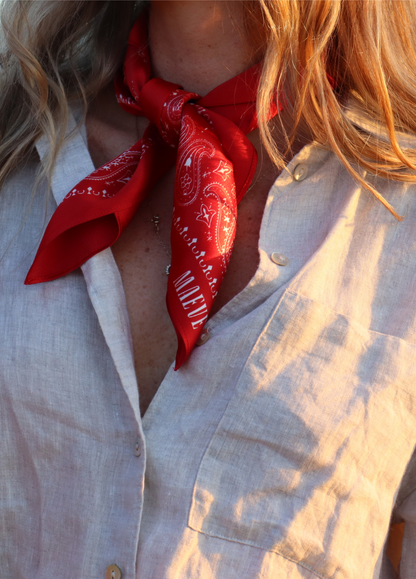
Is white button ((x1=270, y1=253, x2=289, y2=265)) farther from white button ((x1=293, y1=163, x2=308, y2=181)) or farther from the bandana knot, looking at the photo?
the bandana knot

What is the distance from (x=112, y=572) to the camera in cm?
98

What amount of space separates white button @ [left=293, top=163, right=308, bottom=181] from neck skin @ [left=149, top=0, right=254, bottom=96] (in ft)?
0.98

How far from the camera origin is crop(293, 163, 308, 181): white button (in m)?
1.17

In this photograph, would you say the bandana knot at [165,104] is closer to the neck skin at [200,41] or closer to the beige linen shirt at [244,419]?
the neck skin at [200,41]

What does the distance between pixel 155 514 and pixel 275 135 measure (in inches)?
32.1

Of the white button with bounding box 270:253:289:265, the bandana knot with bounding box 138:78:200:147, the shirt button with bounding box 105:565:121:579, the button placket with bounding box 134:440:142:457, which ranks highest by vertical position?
the bandana knot with bounding box 138:78:200:147

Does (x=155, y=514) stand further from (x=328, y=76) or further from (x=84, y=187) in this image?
(x=328, y=76)

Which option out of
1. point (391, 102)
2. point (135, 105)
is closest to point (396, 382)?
point (391, 102)

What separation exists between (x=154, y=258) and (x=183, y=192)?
6.8 inches

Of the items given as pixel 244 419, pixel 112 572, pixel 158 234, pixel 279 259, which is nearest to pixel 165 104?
pixel 158 234

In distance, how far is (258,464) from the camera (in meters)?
0.98

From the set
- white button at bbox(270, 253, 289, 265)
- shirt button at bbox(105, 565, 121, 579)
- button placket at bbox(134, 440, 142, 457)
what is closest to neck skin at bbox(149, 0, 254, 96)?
white button at bbox(270, 253, 289, 265)

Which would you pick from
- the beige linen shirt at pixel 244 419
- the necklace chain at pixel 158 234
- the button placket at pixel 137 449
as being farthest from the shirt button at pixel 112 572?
the necklace chain at pixel 158 234

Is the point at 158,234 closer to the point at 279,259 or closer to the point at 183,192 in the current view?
the point at 183,192
